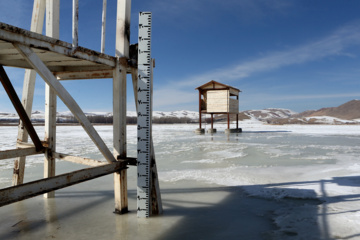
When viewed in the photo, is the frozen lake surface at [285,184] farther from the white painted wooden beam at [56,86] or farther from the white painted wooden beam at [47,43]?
the white painted wooden beam at [47,43]

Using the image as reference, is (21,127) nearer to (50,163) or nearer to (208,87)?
(50,163)

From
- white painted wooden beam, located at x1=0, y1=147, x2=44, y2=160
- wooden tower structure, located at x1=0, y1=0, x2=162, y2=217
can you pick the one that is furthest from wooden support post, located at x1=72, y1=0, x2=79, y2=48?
white painted wooden beam, located at x1=0, y1=147, x2=44, y2=160

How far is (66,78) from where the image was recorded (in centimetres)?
448

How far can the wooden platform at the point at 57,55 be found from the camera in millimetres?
2557

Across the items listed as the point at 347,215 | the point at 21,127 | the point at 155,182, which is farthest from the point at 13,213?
the point at 347,215

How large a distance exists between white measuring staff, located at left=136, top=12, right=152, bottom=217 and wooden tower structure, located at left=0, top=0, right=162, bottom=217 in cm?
3

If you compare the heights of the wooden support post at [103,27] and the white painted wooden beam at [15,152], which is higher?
the wooden support post at [103,27]

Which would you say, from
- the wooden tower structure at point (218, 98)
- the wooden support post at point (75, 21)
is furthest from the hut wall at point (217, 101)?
the wooden support post at point (75, 21)

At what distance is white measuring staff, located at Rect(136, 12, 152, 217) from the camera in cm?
366

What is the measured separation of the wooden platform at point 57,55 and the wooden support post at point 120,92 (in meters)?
0.16

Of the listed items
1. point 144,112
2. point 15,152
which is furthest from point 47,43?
point 15,152

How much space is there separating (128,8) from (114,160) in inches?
87.3

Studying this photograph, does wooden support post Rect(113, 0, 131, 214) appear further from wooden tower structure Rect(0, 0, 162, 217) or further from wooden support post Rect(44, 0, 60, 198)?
wooden support post Rect(44, 0, 60, 198)

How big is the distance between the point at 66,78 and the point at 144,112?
177 centimetres
